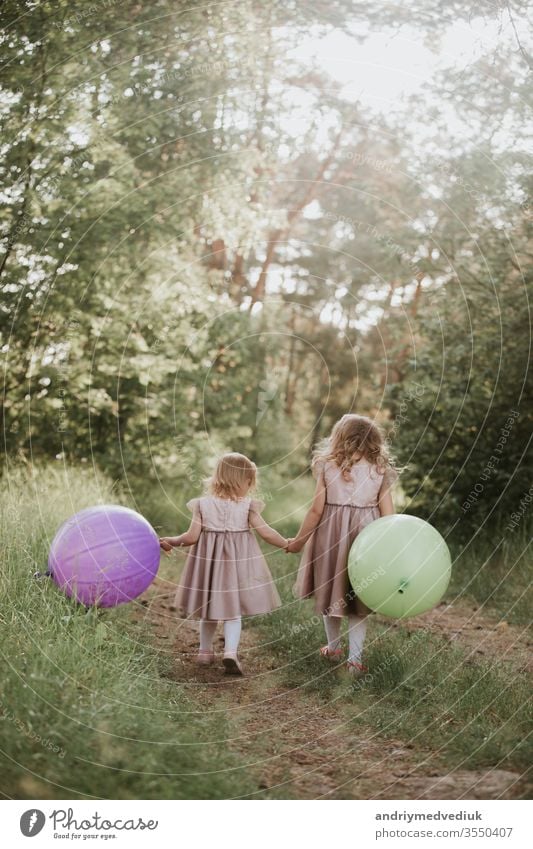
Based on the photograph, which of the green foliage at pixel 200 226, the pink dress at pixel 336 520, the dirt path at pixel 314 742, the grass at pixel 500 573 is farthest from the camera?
the green foliage at pixel 200 226

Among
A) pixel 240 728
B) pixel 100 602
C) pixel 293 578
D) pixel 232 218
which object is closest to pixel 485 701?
pixel 240 728

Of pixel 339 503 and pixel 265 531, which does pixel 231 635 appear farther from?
pixel 339 503

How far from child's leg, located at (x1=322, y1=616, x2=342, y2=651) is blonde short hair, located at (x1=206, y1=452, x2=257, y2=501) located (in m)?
1.06

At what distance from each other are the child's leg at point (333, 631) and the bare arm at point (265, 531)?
59cm

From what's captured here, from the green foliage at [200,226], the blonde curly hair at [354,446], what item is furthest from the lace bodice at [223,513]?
the green foliage at [200,226]

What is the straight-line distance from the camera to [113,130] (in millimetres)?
8328

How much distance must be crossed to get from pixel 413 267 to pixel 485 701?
6.15m

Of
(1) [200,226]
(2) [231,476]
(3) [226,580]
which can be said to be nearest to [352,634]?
(3) [226,580]

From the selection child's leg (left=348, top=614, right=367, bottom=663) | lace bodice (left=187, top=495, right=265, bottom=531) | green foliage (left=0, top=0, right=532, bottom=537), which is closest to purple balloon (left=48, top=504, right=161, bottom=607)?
lace bodice (left=187, top=495, right=265, bottom=531)

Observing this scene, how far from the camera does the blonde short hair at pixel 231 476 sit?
5871 mm

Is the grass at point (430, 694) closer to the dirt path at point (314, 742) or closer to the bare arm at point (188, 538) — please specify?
the dirt path at point (314, 742)

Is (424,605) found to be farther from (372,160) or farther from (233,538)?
(372,160)

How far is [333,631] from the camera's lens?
5.83m

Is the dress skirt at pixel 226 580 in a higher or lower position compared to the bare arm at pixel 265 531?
lower
